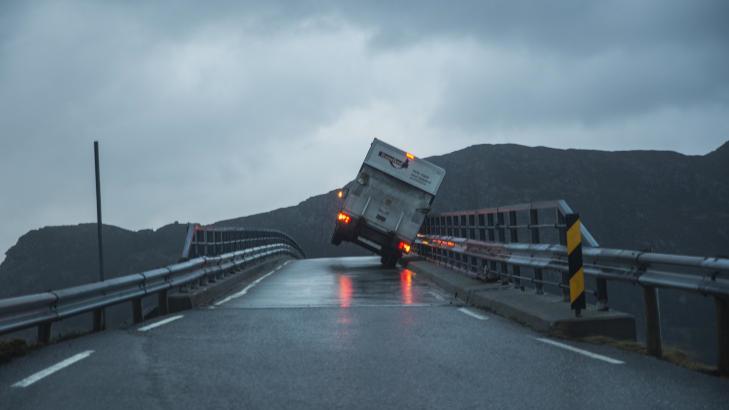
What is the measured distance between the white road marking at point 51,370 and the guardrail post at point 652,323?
5.29m

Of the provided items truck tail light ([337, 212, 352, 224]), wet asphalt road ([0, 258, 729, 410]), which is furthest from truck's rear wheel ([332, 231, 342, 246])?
wet asphalt road ([0, 258, 729, 410])

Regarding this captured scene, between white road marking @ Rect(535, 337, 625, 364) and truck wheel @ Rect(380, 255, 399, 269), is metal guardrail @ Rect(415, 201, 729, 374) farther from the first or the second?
truck wheel @ Rect(380, 255, 399, 269)

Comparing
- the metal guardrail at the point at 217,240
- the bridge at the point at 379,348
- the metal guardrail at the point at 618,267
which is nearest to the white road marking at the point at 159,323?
the bridge at the point at 379,348

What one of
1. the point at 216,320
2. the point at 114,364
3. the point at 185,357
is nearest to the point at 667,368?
the point at 185,357

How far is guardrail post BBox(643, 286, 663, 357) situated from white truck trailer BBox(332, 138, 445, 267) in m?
18.7

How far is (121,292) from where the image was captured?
1055 centimetres

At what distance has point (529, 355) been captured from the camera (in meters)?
7.48

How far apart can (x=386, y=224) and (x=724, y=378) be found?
21219mm

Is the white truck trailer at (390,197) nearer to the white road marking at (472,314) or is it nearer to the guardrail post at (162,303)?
the white road marking at (472,314)

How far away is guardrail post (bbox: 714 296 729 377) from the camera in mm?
6508

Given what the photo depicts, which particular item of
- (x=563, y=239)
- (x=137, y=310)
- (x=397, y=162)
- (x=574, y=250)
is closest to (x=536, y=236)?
(x=563, y=239)

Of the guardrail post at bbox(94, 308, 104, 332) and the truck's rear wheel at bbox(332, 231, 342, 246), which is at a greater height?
the truck's rear wheel at bbox(332, 231, 342, 246)

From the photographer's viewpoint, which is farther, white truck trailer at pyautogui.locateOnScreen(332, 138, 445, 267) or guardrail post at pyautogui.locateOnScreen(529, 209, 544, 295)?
white truck trailer at pyautogui.locateOnScreen(332, 138, 445, 267)

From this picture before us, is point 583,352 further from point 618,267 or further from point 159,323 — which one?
point 159,323
